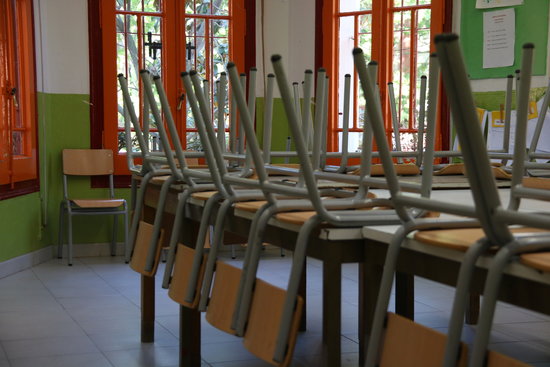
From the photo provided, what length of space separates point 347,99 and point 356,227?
1.22 meters

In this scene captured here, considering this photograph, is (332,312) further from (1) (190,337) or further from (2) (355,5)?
(2) (355,5)

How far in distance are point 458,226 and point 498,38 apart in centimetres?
440

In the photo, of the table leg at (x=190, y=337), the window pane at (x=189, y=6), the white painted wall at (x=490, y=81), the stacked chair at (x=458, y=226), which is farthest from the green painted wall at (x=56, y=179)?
the stacked chair at (x=458, y=226)

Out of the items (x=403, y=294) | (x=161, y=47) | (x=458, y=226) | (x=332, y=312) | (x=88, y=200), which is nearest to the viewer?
(x=458, y=226)

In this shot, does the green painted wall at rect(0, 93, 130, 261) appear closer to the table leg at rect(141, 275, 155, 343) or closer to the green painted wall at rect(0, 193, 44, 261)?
the green painted wall at rect(0, 193, 44, 261)

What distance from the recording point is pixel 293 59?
6.36 m

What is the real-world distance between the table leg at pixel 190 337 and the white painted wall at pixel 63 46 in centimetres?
344

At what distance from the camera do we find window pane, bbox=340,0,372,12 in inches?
244

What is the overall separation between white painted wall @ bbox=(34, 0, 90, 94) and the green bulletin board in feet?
9.26

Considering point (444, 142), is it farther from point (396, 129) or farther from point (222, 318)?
point (222, 318)

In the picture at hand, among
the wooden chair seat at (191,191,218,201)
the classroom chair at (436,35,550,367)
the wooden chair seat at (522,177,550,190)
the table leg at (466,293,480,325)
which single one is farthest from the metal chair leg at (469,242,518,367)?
the table leg at (466,293,480,325)

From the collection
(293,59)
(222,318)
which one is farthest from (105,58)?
(222,318)

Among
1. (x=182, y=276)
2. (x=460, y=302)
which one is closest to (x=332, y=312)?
(x=460, y=302)

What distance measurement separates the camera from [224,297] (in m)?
1.88
